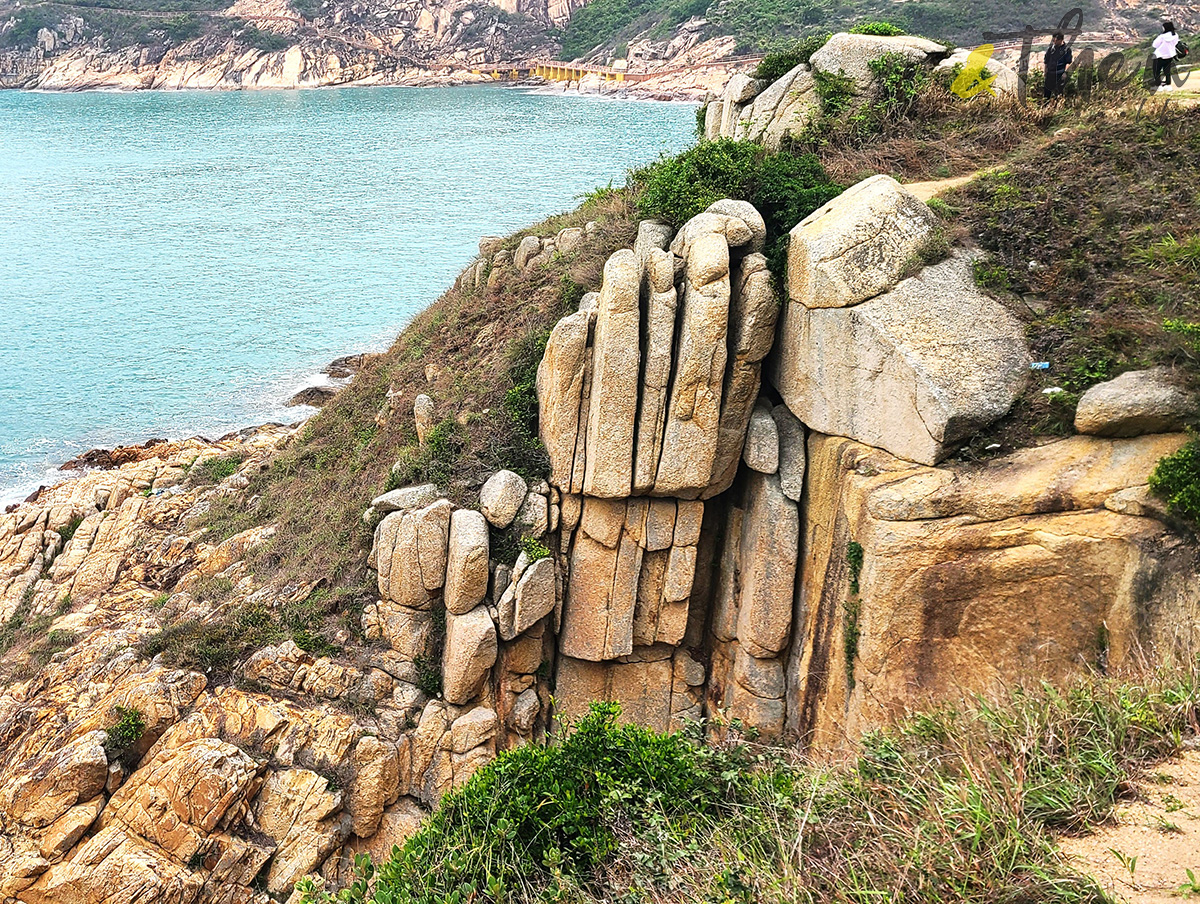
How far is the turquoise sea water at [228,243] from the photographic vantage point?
134 ft

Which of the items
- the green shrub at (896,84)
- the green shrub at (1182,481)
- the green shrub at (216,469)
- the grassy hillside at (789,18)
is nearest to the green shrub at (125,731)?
the green shrub at (216,469)

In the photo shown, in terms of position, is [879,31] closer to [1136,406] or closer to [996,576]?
[1136,406]

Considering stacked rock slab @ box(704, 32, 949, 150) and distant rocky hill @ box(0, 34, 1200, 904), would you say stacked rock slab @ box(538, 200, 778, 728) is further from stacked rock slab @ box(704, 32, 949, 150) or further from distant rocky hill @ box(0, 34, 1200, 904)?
stacked rock slab @ box(704, 32, 949, 150)

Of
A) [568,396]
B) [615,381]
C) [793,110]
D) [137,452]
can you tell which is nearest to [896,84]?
[793,110]

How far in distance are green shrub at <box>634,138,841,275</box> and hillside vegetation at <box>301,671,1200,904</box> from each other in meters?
9.55

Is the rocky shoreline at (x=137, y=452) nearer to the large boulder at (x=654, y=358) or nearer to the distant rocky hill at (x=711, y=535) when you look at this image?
the distant rocky hill at (x=711, y=535)

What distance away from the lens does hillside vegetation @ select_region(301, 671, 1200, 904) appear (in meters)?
8.46

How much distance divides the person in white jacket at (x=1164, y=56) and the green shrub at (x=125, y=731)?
22.0 m

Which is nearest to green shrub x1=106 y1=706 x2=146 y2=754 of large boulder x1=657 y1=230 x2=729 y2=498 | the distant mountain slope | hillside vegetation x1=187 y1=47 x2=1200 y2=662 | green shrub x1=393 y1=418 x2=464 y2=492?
hillside vegetation x1=187 y1=47 x2=1200 y2=662

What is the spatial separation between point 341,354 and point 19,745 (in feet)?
97.1

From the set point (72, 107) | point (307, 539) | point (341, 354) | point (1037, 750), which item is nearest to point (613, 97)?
point (72, 107)

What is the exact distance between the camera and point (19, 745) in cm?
1591

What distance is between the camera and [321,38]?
5856 inches

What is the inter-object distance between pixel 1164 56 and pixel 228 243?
53.0 m
